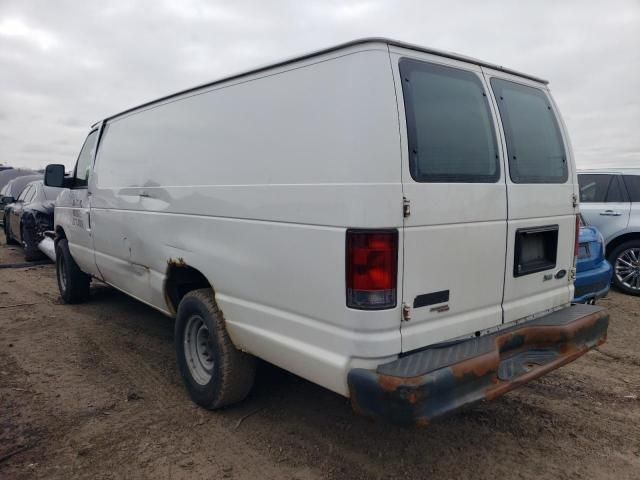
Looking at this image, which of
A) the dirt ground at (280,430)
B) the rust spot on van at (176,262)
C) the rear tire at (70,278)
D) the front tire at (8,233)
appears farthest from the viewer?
the front tire at (8,233)

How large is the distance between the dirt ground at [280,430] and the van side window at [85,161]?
1.98 metres

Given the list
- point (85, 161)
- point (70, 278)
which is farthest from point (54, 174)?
point (70, 278)

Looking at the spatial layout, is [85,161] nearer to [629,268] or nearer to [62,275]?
[62,275]

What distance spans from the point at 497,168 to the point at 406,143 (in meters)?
0.77

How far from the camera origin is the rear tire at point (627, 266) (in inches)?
280

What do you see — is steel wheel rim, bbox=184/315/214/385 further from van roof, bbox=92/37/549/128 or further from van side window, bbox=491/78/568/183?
van side window, bbox=491/78/568/183

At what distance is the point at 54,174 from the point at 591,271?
583cm

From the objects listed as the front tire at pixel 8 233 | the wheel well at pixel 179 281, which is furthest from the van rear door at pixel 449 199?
the front tire at pixel 8 233

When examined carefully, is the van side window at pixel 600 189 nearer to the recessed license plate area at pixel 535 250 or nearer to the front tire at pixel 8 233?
the recessed license plate area at pixel 535 250

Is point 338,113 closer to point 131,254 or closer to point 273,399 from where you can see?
point 273,399

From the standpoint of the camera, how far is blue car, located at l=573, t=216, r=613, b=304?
4910 millimetres

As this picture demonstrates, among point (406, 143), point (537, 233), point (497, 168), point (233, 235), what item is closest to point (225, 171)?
point (233, 235)

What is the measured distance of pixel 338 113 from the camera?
254 cm

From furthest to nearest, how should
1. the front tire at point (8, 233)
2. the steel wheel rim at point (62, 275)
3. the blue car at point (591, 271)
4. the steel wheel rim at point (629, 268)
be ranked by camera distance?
the front tire at point (8, 233)
the steel wheel rim at point (629, 268)
the steel wheel rim at point (62, 275)
the blue car at point (591, 271)
